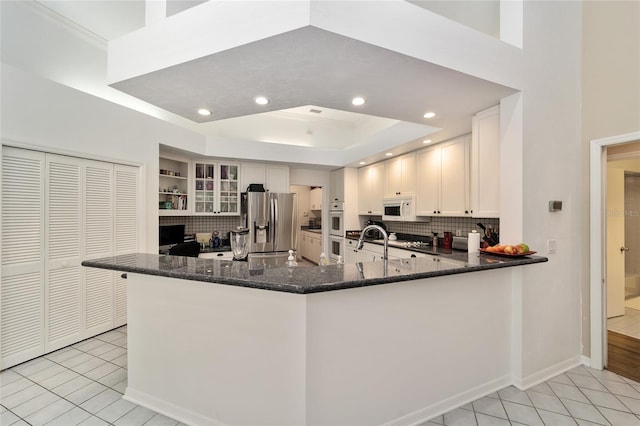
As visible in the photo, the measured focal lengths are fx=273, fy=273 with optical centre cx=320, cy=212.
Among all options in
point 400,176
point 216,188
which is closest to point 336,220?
point 400,176

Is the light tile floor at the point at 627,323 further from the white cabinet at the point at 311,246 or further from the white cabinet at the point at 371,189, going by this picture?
the white cabinet at the point at 311,246

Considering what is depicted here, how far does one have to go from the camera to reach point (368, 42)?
1544mm

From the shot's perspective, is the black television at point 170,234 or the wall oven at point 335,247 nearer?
the black television at point 170,234

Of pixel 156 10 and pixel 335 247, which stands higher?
pixel 156 10

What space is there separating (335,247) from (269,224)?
5.51 feet

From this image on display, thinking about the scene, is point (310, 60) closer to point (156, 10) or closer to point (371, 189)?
point (156, 10)

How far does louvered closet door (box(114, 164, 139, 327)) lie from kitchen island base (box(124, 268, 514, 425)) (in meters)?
1.59

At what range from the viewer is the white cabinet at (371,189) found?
4992 mm

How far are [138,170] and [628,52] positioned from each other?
501 centimetres

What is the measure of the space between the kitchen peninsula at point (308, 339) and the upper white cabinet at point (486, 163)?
586 mm

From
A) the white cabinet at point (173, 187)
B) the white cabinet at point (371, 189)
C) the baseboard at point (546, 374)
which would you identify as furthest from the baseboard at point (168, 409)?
the white cabinet at point (371, 189)

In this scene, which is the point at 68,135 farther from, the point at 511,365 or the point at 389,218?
the point at 511,365

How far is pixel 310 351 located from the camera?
1478mm

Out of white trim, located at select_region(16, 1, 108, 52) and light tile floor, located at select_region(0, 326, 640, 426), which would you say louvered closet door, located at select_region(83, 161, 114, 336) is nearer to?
light tile floor, located at select_region(0, 326, 640, 426)
